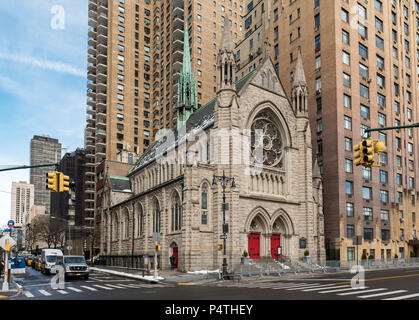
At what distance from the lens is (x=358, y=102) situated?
59.2m

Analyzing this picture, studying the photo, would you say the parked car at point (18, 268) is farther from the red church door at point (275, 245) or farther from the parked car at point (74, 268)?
the red church door at point (275, 245)

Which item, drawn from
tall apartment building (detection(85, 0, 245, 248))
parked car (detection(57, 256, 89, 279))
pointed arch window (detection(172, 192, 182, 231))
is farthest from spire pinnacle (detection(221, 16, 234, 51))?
tall apartment building (detection(85, 0, 245, 248))

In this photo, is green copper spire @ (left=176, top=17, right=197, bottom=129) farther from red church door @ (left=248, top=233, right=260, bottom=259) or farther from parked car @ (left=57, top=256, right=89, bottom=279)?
parked car @ (left=57, top=256, right=89, bottom=279)

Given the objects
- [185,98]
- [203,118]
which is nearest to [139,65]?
[185,98]

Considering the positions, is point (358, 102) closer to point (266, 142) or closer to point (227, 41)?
point (266, 142)

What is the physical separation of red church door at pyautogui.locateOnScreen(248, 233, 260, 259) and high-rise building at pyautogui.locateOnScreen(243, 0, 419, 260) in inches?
515

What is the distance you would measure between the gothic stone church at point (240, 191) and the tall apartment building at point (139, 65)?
40.6m

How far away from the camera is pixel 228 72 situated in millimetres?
45062

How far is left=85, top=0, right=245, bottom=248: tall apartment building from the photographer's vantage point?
9588 cm

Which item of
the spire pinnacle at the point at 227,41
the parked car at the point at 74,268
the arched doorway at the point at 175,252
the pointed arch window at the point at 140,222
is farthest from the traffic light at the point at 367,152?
the pointed arch window at the point at 140,222

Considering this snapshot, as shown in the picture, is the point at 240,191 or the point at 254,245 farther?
the point at 254,245

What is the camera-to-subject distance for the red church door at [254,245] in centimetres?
4531

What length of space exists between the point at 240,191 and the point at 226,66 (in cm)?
1351
